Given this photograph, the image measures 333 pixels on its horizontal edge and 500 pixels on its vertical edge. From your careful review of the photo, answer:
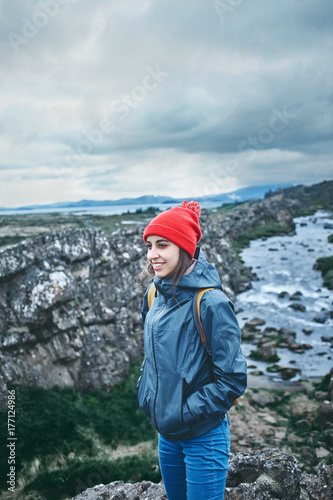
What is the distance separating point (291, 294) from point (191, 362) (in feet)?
83.7

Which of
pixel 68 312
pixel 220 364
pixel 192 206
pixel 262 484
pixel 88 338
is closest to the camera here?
pixel 220 364

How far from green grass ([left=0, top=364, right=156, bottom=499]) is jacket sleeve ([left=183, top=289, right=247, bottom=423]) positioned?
5.90m

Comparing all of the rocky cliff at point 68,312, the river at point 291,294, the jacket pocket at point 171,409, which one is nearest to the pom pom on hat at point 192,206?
the jacket pocket at point 171,409

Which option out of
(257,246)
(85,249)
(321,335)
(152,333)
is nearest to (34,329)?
(85,249)

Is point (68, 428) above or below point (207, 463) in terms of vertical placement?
below

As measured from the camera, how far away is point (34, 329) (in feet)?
33.8

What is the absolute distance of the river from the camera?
52.9 feet

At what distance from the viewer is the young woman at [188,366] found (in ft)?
9.31

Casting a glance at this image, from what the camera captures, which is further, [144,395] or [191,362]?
[144,395]

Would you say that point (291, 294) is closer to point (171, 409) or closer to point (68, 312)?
point (68, 312)

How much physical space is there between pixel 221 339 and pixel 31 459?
689cm

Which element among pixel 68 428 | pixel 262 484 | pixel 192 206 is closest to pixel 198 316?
pixel 192 206

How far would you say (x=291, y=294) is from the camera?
2633 cm

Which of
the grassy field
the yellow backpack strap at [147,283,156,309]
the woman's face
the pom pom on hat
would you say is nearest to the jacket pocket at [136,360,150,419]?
the yellow backpack strap at [147,283,156,309]
